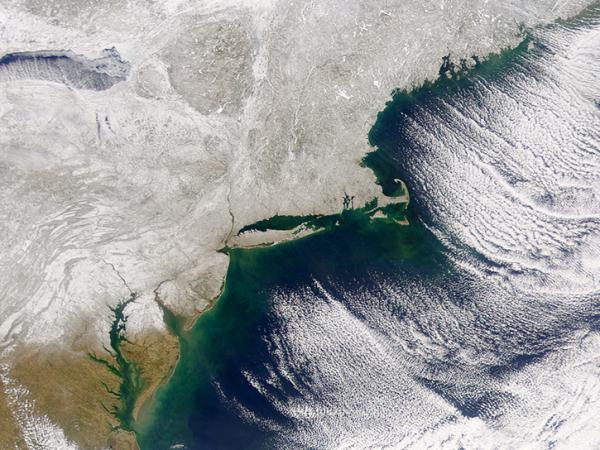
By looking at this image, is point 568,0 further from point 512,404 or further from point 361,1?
point 512,404

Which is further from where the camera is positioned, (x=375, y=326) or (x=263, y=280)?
(x=263, y=280)

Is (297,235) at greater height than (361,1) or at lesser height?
lesser

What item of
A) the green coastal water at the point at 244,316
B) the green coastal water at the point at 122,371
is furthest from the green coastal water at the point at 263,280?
the green coastal water at the point at 122,371

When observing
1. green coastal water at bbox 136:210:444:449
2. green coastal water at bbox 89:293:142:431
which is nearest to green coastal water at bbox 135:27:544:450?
green coastal water at bbox 136:210:444:449

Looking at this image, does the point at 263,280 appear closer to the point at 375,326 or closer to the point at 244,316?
the point at 244,316

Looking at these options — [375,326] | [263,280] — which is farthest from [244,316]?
[375,326]

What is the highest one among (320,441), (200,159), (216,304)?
(200,159)

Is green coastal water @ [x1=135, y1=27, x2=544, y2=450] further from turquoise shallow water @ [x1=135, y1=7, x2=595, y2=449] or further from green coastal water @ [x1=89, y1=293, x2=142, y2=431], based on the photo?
green coastal water @ [x1=89, y1=293, x2=142, y2=431]

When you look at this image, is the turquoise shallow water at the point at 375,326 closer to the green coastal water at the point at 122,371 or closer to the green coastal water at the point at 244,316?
the green coastal water at the point at 244,316

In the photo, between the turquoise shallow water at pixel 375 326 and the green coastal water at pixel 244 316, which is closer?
the turquoise shallow water at pixel 375 326

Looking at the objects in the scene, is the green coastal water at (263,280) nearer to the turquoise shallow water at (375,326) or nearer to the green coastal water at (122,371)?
the turquoise shallow water at (375,326)

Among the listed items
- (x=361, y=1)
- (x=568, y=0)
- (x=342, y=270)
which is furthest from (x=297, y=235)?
(x=568, y=0)
